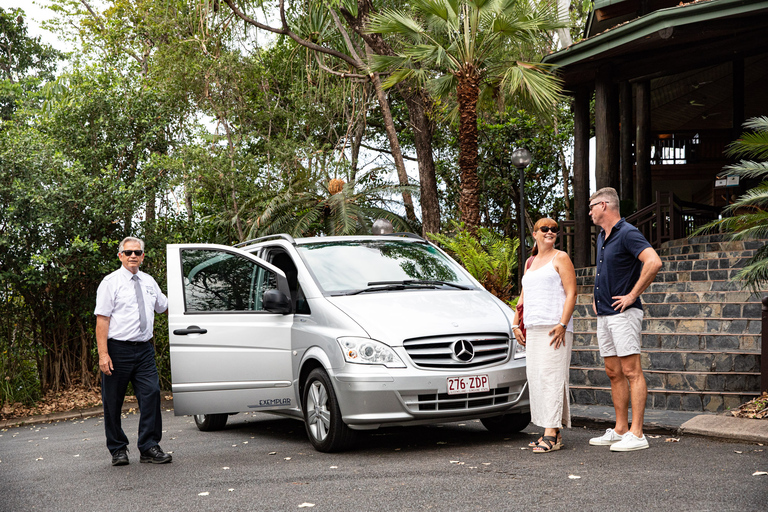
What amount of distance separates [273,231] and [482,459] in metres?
15.7

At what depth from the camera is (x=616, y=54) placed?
47.6 feet

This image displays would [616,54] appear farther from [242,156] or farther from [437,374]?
[242,156]

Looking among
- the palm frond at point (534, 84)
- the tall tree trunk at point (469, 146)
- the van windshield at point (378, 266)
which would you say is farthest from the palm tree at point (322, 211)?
the van windshield at point (378, 266)

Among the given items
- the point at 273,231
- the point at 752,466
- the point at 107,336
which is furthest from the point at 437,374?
the point at 273,231

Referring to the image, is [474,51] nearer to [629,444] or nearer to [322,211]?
[322,211]

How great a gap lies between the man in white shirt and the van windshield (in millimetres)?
1570

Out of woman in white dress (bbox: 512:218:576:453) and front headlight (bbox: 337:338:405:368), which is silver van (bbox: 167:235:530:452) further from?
woman in white dress (bbox: 512:218:576:453)

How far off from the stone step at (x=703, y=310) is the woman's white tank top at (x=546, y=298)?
4675 millimetres

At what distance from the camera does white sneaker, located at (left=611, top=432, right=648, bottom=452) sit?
6184 millimetres

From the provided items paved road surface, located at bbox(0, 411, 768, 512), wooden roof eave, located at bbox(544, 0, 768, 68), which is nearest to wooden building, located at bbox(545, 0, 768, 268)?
wooden roof eave, located at bbox(544, 0, 768, 68)

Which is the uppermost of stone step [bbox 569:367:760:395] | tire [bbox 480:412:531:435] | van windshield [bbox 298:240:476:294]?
van windshield [bbox 298:240:476:294]

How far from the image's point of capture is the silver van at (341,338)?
635 cm

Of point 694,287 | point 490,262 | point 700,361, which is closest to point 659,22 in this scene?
point 694,287

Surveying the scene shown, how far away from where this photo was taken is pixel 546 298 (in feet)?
20.8
